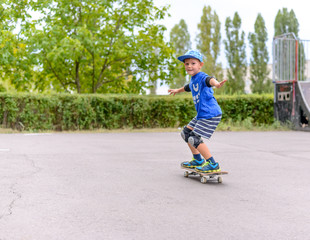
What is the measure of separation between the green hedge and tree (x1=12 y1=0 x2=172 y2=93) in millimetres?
2597

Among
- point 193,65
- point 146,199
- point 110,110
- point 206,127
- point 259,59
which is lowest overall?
point 146,199

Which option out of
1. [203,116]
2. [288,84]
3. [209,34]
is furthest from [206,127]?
[209,34]

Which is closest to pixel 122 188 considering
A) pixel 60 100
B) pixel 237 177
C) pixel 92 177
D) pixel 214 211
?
pixel 92 177

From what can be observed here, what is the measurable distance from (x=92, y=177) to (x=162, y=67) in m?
13.8

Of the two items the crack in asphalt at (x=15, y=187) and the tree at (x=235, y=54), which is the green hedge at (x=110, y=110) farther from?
the tree at (x=235, y=54)

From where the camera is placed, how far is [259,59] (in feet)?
147

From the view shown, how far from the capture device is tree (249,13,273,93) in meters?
44.1

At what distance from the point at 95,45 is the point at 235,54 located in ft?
96.2

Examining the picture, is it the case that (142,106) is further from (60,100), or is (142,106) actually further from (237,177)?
(237,177)

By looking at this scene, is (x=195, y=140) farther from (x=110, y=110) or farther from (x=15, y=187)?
(x=110, y=110)

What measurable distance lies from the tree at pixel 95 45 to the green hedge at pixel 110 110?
2597mm

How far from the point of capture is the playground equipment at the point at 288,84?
52.3 feet

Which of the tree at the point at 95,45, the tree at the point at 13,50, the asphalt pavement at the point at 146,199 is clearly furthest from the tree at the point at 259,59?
the asphalt pavement at the point at 146,199

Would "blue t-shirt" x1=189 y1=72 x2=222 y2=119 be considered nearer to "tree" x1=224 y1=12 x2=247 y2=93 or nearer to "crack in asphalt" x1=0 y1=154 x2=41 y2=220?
"crack in asphalt" x1=0 y1=154 x2=41 y2=220
